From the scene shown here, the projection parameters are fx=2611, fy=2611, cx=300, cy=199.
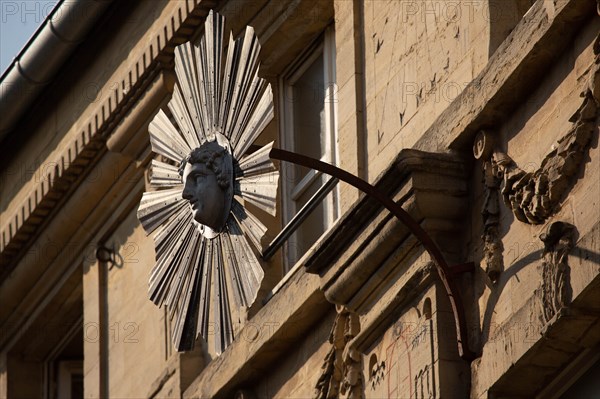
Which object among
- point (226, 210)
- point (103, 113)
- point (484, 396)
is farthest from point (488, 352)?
point (103, 113)

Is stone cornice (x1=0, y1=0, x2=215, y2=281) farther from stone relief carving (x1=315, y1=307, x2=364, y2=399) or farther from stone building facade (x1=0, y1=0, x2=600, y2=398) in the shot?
stone relief carving (x1=315, y1=307, x2=364, y2=399)

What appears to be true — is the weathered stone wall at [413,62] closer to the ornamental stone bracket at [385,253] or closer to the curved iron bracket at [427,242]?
the ornamental stone bracket at [385,253]

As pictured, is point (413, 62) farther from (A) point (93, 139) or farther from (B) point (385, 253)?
(A) point (93, 139)

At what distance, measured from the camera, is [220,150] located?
41.7 feet

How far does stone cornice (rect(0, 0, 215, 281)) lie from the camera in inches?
632

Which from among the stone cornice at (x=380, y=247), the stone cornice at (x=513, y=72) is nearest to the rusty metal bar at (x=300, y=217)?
the stone cornice at (x=380, y=247)

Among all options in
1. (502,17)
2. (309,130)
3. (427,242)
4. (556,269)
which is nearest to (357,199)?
(427,242)

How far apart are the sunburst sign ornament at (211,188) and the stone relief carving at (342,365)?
0.58m

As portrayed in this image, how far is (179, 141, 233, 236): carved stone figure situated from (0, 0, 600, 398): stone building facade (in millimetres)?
543

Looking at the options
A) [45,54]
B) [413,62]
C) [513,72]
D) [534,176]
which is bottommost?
[534,176]

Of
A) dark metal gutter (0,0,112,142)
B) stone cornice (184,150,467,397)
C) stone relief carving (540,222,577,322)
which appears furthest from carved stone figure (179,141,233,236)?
dark metal gutter (0,0,112,142)

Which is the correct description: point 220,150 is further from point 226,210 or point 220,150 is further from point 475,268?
point 475,268

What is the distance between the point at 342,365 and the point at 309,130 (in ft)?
7.46

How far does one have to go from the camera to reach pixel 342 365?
13117 mm
